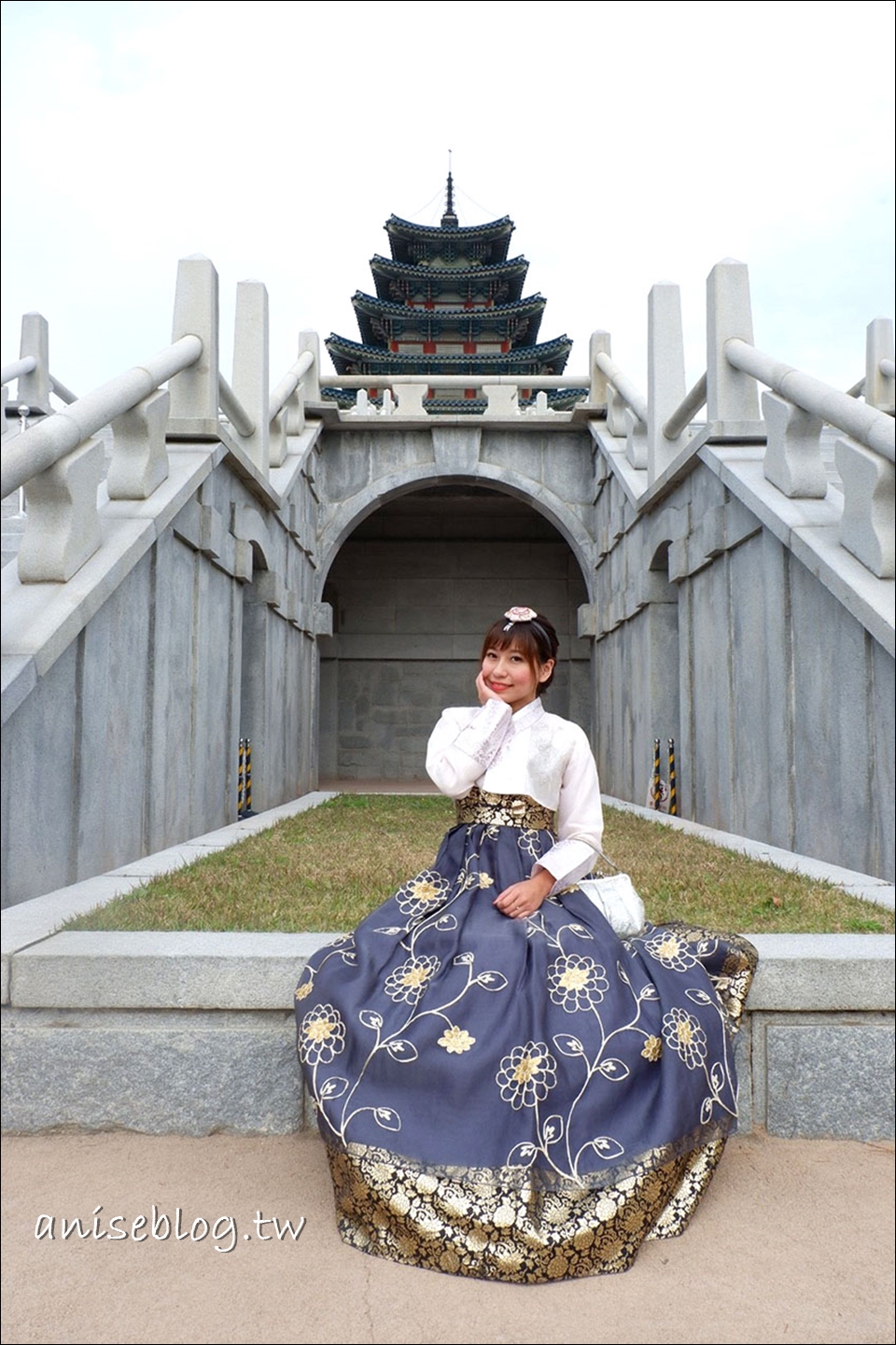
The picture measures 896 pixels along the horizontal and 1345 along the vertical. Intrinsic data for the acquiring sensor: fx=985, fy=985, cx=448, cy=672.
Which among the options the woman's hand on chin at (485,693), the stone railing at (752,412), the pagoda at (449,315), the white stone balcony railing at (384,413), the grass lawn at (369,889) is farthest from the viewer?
the pagoda at (449,315)

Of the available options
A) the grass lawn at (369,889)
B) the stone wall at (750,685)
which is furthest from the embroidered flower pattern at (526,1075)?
the stone wall at (750,685)

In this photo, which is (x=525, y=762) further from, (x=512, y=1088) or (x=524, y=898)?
(x=512, y=1088)

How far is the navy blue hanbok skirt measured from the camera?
2154 mm

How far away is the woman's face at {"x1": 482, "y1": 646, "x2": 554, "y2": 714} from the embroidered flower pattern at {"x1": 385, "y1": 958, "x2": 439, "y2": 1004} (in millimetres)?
781

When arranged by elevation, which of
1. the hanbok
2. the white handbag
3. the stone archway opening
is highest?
the stone archway opening

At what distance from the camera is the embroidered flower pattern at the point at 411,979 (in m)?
2.38

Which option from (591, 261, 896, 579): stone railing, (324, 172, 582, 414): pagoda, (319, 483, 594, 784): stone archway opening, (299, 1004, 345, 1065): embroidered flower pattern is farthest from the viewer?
(324, 172, 582, 414): pagoda

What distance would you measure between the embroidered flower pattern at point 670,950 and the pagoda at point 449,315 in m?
22.4

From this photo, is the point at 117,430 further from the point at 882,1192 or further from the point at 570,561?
the point at 570,561

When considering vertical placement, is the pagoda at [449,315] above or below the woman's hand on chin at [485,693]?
above

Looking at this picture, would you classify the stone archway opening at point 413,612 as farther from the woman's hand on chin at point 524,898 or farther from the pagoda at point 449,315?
the woman's hand on chin at point 524,898

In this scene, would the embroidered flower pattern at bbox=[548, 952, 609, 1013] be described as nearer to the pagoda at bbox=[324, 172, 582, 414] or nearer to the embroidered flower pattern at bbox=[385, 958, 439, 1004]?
the embroidered flower pattern at bbox=[385, 958, 439, 1004]

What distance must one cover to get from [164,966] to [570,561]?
1478 cm

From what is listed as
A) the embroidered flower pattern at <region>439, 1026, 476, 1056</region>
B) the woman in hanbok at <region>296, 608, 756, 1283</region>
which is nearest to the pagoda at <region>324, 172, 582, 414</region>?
the woman in hanbok at <region>296, 608, 756, 1283</region>
